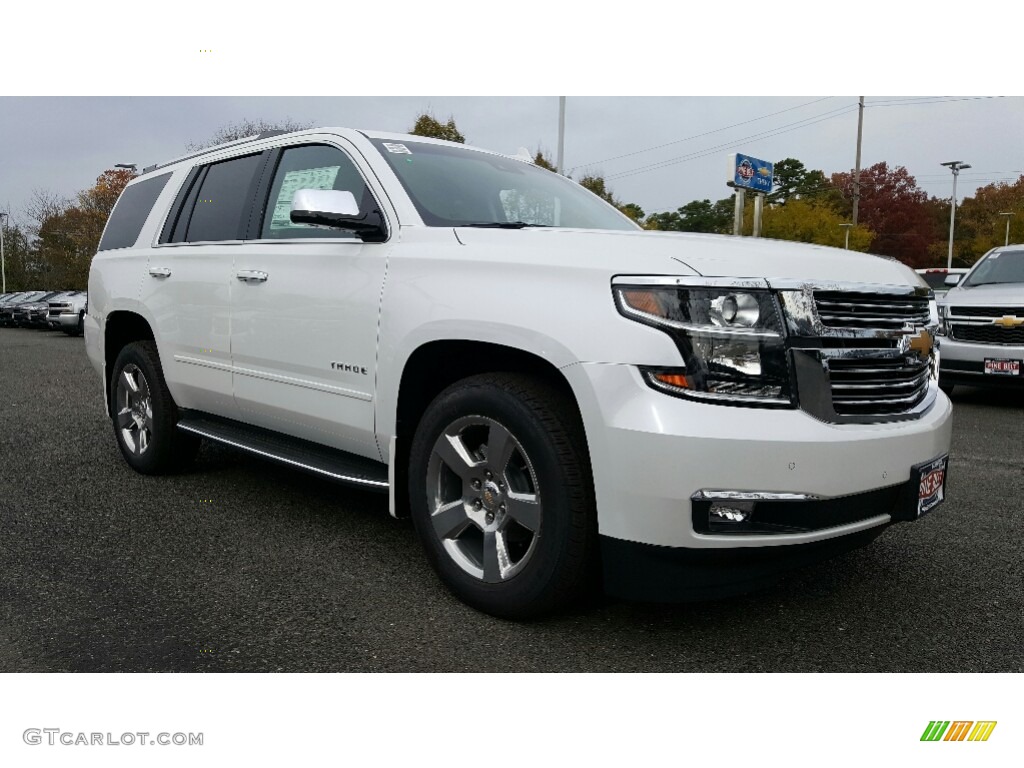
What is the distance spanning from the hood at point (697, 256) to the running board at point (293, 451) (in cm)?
103

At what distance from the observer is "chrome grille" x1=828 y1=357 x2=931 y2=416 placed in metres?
2.74

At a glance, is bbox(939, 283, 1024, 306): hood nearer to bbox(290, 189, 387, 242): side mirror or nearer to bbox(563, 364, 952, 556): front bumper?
bbox(563, 364, 952, 556): front bumper

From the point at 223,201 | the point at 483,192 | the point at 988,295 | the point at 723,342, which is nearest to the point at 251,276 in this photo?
the point at 223,201

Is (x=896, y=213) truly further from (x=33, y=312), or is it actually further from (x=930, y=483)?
(x=930, y=483)

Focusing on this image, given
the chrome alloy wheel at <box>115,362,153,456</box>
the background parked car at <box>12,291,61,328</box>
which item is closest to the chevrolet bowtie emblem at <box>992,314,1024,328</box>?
the chrome alloy wheel at <box>115,362,153,456</box>

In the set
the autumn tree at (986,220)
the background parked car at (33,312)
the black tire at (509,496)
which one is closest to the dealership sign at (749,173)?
the background parked car at (33,312)

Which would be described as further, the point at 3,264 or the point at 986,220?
the point at 986,220

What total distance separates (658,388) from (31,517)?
3.47 metres

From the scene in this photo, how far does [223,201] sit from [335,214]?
1610 millimetres

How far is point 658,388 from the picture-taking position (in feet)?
8.47

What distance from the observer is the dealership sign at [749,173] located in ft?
80.0

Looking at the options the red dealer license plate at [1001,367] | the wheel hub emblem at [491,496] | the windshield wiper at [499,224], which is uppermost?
the windshield wiper at [499,224]

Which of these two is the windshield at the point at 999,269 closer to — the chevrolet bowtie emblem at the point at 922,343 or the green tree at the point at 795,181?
the chevrolet bowtie emblem at the point at 922,343
